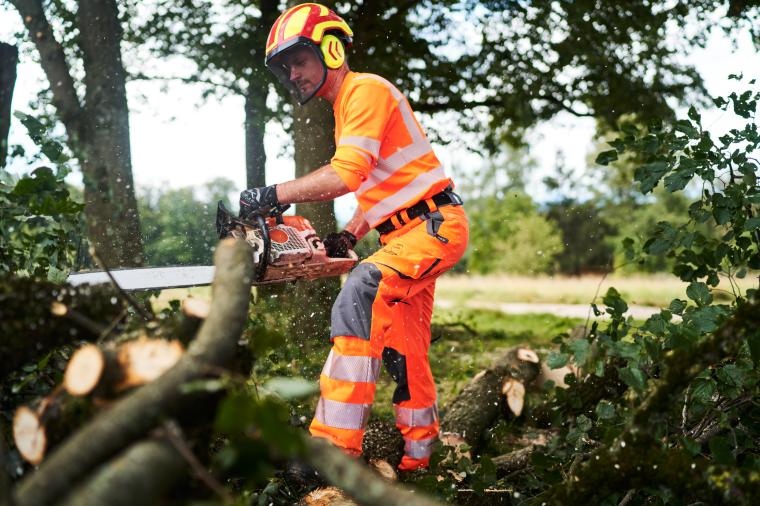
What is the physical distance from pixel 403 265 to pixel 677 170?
114 centimetres

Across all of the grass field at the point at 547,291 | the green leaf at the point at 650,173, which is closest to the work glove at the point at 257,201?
the green leaf at the point at 650,173

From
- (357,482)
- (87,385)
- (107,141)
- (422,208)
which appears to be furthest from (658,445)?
(107,141)

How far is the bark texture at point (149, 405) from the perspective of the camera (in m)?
1.01

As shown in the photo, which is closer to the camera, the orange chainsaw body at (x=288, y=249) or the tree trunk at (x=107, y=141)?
the orange chainsaw body at (x=288, y=249)

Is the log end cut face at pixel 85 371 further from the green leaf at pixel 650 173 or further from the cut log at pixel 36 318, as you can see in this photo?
the green leaf at pixel 650 173

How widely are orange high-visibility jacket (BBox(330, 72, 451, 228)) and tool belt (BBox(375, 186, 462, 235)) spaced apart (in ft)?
0.09

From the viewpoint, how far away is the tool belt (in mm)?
3053

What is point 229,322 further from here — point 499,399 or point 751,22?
point 751,22

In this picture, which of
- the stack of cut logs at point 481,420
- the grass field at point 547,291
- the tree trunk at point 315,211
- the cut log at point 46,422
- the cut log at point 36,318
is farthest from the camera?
the grass field at point 547,291

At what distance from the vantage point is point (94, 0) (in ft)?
20.1

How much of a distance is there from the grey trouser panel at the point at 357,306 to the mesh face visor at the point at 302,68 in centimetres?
90

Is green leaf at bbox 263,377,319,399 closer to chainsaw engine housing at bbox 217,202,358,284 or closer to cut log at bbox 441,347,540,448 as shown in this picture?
chainsaw engine housing at bbox 217,202,358,284

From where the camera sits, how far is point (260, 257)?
2748 millimetres

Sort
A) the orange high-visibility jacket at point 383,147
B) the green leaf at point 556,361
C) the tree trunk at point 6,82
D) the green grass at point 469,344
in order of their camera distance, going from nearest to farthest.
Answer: the green leaf at point 556,361
the orange high-visibility jacket at point 383,147
the tree trunk at point 6,82
the green grass at point 469,344
